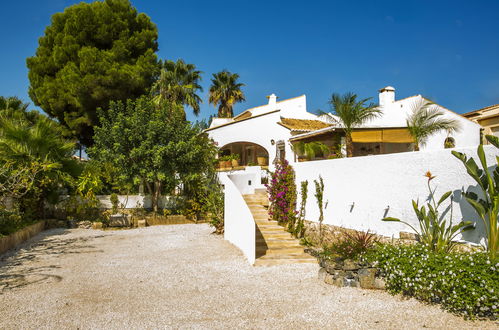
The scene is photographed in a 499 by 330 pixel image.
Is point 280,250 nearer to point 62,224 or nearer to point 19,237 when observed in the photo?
point 19,237

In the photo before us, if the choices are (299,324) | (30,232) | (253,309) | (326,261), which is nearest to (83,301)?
(253,309)

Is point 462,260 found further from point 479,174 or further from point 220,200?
point 220,200

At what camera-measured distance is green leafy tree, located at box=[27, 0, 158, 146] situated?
76.2 feet

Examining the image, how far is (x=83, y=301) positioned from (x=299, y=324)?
427 cm

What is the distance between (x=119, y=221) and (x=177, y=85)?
11.8 metres

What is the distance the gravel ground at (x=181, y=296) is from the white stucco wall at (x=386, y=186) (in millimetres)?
2038

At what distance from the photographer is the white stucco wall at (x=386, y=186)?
283 inches

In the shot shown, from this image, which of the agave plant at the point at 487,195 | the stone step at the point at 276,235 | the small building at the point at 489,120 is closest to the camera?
the agave plant at the point at 487,195

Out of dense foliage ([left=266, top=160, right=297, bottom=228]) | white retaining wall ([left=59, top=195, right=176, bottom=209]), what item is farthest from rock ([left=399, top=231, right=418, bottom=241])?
white retaining wall ([left=59, top=195, right=176, bottom=209])

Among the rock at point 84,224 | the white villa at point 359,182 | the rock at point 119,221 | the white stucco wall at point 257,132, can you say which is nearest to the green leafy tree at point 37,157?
the rock at point 84,224

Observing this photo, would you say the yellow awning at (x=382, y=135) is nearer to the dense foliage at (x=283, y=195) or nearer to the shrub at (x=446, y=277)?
the dense foliage at (x=283, y=195)

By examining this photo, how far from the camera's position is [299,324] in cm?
576

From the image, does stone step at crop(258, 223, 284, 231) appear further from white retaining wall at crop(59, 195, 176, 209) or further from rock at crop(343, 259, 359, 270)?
white retaining wall at crop(59, 195, 176, 209)

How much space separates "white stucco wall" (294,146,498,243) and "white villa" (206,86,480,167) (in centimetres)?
427
